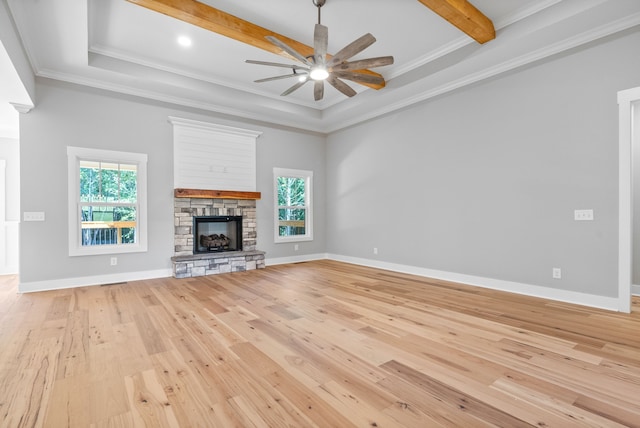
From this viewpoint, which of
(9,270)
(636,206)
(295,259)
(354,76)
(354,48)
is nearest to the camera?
(354,48)

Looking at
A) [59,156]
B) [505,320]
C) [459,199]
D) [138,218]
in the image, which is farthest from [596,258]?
[59,156]

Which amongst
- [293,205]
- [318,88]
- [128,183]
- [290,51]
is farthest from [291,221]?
[290,51]

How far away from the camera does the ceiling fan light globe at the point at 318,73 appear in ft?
11.1

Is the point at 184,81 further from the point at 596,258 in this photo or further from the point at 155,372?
the point at 596,258

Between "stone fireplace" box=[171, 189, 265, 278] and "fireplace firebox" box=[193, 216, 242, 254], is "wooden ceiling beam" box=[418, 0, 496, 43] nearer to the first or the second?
"stone fireplace" box=[171, 189, 265, 278]

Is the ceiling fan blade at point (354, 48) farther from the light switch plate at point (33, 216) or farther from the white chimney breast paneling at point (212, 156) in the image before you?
the light switch plate at point (33, 216)

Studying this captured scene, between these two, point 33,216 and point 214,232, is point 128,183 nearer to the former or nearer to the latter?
point 33,216

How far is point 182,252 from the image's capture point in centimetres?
551

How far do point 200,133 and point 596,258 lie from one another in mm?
6092

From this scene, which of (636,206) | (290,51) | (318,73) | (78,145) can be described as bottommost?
(636,206)

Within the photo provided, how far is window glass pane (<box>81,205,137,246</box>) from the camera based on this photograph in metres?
4.84

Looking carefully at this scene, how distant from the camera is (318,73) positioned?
3.45m

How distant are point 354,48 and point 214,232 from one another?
4276mm

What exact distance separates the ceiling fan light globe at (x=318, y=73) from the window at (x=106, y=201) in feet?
11.0
